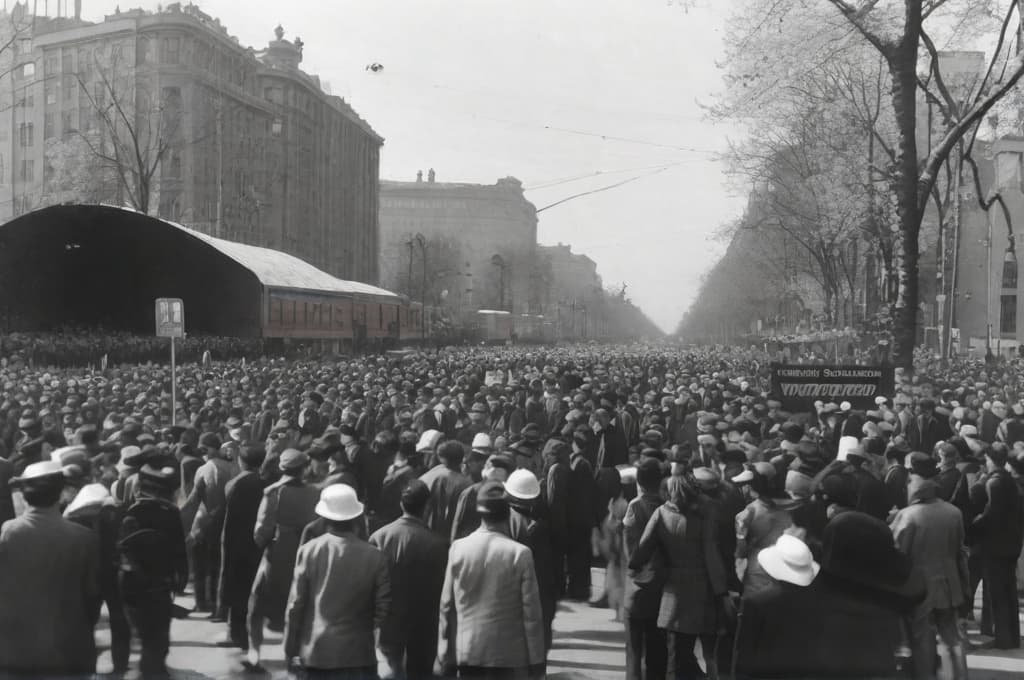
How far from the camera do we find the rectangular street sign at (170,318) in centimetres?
1570

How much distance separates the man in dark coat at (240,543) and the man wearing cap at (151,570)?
1.18 metres

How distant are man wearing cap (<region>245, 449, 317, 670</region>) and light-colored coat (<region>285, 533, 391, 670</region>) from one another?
1.99 metres

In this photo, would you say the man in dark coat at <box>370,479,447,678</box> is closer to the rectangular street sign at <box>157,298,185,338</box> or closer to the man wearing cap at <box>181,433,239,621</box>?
the man wearing cap at <box>181,433,239,621</box>

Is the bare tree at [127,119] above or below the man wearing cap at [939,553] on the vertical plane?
above

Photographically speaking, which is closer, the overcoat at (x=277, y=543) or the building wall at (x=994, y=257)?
the overcoat at (x=277, y=543)

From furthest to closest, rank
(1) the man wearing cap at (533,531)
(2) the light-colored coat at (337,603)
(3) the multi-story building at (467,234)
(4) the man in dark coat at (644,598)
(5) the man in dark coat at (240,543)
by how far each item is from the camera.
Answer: (3) the multi-story building at (467,234) < (5) the man in dark coat at (240,543) < (1) the man wearing cap at (533,531) < (4) the man in dark coat at (644,598) < (2) the light-colored coat at (337,603)

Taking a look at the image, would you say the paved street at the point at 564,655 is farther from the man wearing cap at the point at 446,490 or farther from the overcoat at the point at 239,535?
the man wearing cap at the point at 446,490

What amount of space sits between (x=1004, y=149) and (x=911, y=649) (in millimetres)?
58507

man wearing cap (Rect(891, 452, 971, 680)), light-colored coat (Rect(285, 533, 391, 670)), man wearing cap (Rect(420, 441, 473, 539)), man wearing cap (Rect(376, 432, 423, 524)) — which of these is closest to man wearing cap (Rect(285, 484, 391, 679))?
light-colored coat (Rect(285, 533, 391, 670))

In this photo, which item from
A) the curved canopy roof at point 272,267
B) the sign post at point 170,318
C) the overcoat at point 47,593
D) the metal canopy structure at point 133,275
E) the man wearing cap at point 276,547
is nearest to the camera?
the overcoat at point 47,593

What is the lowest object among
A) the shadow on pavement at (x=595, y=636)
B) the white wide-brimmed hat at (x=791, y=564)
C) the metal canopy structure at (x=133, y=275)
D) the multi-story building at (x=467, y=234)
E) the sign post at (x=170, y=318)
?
Result: the shadow on pavement at (x=595, y=636)

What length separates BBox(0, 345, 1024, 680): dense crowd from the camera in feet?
17.1

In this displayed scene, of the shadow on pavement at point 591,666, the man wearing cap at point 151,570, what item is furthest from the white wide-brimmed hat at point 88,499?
the shadow on pavement at point 591,666

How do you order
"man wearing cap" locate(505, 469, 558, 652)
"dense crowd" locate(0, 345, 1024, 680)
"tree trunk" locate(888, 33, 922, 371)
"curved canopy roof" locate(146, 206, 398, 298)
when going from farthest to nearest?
1. "curved canopy roof" locate(146, 206, 398, 298)
2. "tree trunk" locate(888, 33, 922, 371)
3. "man wearing cap" locate(505, 469, 558, 652)
4. "dense crowd" locate(0, 345, 1024, 680)
